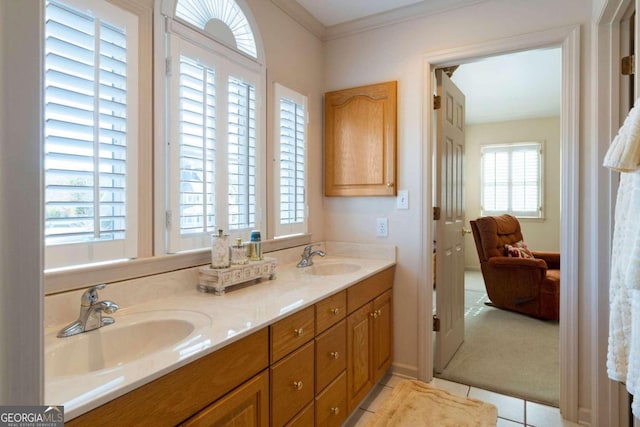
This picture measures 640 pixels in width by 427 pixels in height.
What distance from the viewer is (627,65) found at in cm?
173

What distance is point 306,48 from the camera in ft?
8.15

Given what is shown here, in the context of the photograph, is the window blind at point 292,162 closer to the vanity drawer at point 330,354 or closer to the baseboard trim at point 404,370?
the vanity drawer at point 330,354

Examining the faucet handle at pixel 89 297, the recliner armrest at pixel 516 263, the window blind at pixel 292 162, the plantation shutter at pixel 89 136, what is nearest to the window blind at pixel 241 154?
the window blind at pixel 292 162

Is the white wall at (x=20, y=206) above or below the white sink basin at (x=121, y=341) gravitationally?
above

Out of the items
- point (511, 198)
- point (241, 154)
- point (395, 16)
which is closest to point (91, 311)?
point (241, 154)

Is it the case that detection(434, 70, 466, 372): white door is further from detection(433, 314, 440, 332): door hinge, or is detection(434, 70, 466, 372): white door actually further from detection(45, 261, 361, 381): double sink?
detection(45, 261, 361, 381): double sink

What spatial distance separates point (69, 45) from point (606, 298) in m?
2.65

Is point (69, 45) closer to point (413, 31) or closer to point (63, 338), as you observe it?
point (63, 338)

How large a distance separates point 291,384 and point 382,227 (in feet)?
4.51

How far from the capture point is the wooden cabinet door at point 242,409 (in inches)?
39.3

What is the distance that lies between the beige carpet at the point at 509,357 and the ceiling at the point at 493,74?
217 cm

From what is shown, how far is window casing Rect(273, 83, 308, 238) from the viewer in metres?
2.20

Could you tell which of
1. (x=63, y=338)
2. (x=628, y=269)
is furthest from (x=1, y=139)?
(x=628, y=269)

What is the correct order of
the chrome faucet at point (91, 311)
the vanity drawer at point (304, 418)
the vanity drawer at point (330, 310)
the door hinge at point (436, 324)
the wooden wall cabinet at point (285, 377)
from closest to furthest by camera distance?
the wooden wall cabinet at point (285, 377) < the chrome faucet at point (91, 311) < the vanity drawer at point (304, 418) < the vanity drawer at point (330, 310) < the door hinge at point (436, 324)
